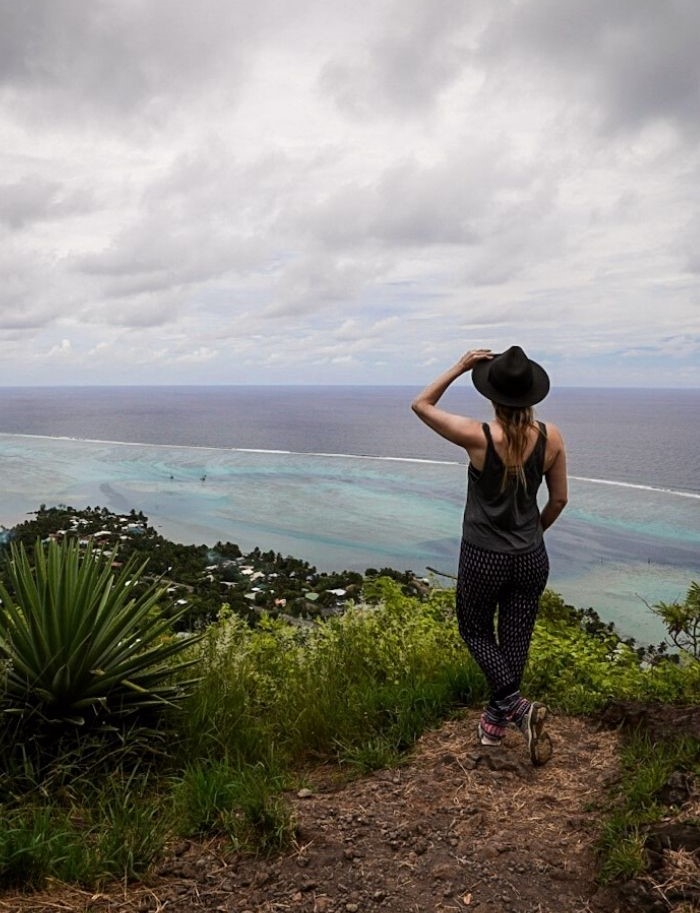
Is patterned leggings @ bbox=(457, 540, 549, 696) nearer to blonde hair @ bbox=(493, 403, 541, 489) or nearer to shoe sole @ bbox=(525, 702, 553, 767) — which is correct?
shoe sole @ bbox=(525, 702, 553, 767)

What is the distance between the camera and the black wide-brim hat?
410 cm

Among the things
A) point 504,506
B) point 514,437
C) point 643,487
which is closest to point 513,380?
point 514,437

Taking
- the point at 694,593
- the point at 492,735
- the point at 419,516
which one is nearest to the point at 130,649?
the point at 492,735

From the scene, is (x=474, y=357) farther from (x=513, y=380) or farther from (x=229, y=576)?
(x=229, y=576)

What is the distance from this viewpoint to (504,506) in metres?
4.26

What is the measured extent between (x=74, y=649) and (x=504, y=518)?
8.43 ft

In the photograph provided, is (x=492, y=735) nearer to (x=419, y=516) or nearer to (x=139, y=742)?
(x=139, y=742)

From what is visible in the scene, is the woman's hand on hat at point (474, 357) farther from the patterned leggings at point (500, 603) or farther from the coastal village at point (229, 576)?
the coastal village at point (229, 576)

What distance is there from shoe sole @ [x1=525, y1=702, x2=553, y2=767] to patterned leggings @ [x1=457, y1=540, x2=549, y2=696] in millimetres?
179

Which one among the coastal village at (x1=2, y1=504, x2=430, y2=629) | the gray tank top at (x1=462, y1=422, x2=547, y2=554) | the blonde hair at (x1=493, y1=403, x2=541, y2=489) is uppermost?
the blonde hair at (x1=493, y1=403, x2=541, y2=489)

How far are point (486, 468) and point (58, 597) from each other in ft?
8.59

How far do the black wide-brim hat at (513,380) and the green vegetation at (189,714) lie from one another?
195 cm

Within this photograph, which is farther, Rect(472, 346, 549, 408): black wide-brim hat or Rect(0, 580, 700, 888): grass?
Rect(472, 346, 549, 408): black wide-brim hat

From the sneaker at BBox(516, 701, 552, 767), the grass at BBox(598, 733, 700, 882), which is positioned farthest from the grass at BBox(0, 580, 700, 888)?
the sneaker at BBox(516, 701, 552, 767)
